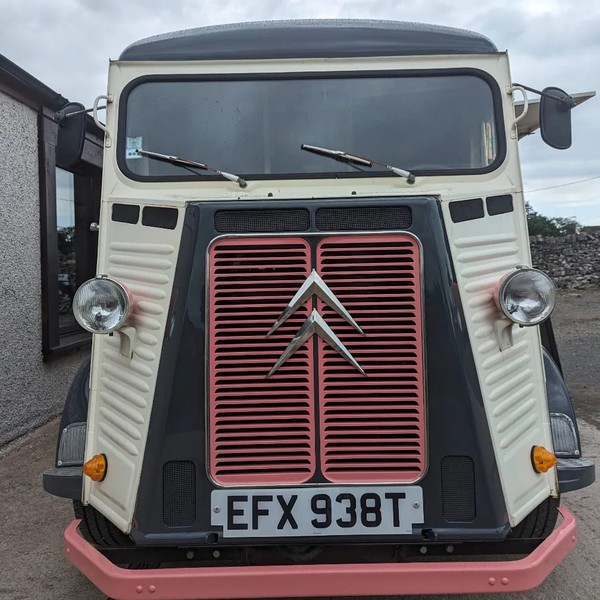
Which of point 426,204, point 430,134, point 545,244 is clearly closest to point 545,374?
point 426,204

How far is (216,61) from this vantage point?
119 inches

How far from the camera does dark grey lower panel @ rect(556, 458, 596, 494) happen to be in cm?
271

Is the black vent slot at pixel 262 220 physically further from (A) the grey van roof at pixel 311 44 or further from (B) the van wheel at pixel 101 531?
(B) the van wheel at pixel 101 531

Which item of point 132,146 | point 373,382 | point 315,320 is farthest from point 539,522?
point 132,146

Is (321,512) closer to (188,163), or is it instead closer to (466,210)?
(466,210)

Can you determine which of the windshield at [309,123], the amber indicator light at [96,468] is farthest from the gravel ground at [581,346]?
the amber indicator light at [96,468]

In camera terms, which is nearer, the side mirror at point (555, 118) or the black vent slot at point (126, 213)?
the black vent slot at point (126, 213)

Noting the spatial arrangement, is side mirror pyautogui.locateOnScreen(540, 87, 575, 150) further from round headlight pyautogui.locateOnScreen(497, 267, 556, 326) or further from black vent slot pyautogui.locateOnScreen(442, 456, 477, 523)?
black vent slot pyautogui.locateOnScreen(442, 456, 477, 523)

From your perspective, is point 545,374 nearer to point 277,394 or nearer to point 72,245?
point 277,394

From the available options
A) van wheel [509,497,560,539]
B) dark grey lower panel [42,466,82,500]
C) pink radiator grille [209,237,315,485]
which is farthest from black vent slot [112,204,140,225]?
van wheel [509,497,560,539]

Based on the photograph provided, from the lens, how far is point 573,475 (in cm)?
272

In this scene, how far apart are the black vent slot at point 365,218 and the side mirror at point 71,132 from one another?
1.54 m

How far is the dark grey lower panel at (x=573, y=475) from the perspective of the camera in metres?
2.71

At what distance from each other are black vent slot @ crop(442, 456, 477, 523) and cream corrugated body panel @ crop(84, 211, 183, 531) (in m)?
1.27
